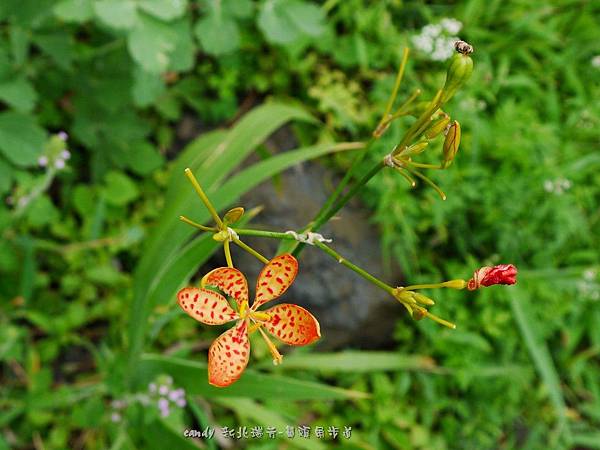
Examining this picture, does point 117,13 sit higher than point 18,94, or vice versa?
point 117,13

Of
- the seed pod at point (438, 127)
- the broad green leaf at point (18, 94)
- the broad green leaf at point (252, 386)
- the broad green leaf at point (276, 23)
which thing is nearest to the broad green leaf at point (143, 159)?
the broad green leaf at point (18, 94)

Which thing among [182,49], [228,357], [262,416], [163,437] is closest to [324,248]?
[228,357]

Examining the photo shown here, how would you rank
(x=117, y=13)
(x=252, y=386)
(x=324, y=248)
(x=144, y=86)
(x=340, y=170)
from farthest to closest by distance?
(x=340, y=170), (x=144, y=86), (x=117, y=13), (x=252, y=386), (x=324, y=248)

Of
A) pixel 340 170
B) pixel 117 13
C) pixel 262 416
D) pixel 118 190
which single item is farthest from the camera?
pixel 340 170

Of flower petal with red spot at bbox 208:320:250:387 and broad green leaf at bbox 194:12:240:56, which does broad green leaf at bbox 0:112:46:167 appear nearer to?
broad green leaf at bbox 194:12:240:56

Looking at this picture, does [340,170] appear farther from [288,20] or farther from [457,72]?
[457,72]

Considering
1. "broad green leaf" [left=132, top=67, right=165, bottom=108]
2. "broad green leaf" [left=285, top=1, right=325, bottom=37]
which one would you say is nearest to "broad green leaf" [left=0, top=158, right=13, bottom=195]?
"broad green leaf" [left=132, top=67, right=165, bottom=108]

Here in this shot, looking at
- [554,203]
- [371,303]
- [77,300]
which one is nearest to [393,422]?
[371,303]
